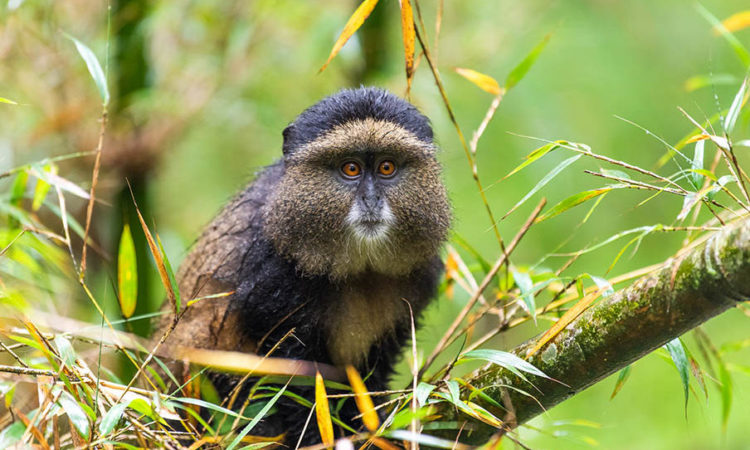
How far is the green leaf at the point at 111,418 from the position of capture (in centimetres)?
206

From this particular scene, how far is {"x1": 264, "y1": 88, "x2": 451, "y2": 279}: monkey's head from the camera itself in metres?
A: 2.97

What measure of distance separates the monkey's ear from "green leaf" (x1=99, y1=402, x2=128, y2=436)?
1.32 meters

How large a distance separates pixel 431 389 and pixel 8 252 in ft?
5.29

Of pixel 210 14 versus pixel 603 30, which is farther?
pixel 603 30

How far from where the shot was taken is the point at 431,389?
2223mm

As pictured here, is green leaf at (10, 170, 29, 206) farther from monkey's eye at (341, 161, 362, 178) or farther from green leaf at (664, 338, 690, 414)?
green leaf at (664, 338, 690, 414)

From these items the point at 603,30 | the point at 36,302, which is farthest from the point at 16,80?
the point at 603,30

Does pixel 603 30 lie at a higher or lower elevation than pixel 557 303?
higher

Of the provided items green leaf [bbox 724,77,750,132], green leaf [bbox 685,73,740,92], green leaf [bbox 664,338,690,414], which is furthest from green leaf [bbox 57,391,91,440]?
green leaf [bbox 685,73,740,92]

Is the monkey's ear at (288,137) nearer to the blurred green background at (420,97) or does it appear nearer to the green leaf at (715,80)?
the blurred green background at (420,97)

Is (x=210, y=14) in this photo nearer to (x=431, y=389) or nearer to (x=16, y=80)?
(x=16, y=80)

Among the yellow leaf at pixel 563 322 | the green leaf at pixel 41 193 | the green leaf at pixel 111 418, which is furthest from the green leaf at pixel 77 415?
the yellow leaf at pixel 563 322

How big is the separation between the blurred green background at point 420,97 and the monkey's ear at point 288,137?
75 cm

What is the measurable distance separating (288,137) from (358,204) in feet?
1.45
